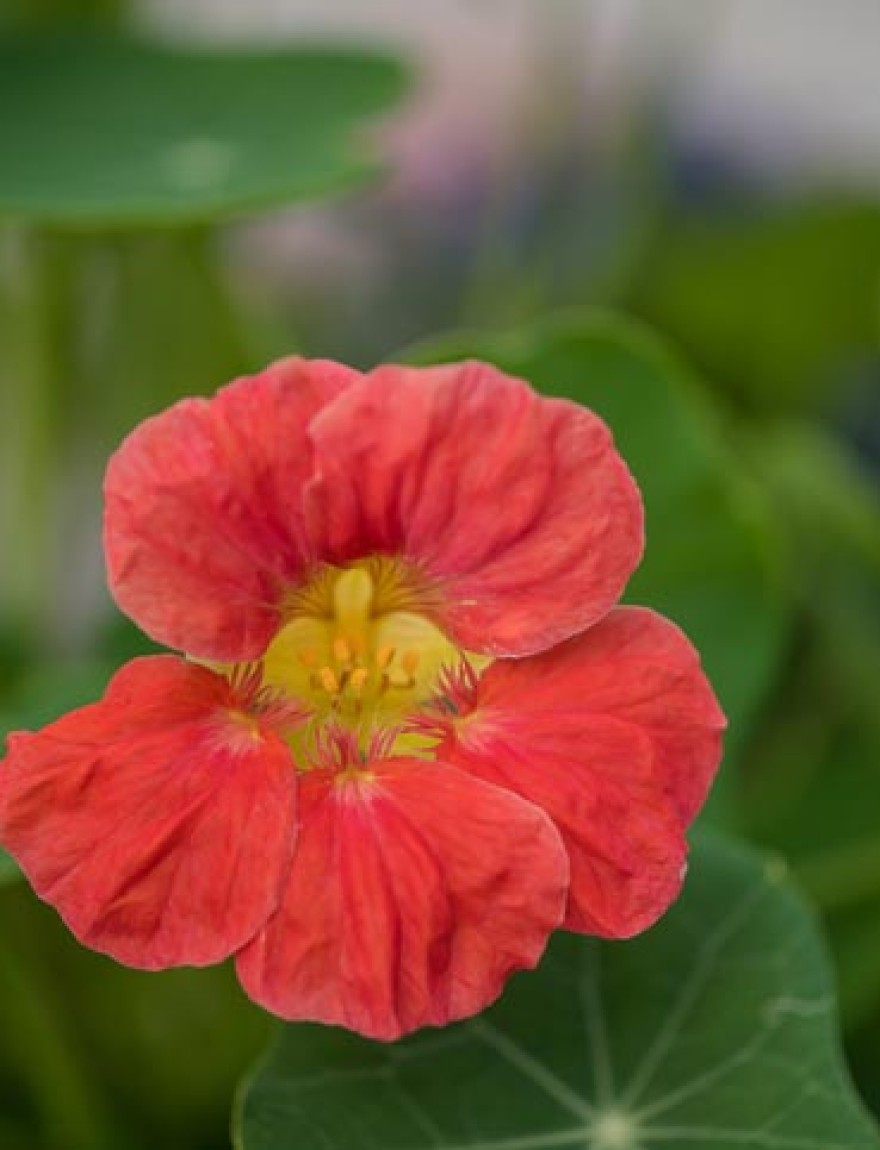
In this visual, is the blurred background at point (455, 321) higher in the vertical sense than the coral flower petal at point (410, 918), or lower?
lower

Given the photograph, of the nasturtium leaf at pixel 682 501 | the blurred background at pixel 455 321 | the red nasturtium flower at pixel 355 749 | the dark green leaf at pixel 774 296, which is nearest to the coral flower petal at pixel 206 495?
the red nasturtium flower at pixel 355 749

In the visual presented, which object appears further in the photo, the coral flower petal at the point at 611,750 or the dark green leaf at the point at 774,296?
the dark green leaf at the point at 774,296

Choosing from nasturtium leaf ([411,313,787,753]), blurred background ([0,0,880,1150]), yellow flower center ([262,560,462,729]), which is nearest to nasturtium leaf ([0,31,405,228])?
blurred background ([0,0,880,1150])

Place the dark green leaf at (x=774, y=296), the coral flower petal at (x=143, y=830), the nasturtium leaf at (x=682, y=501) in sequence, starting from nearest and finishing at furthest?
the coral flower petal at (x=143, y=830), the nasturtium leaf at (x=682, y=501), the dark green leaf at (x=774, y=296)

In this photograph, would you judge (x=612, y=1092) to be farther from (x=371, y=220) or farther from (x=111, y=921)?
(x=371, y=220)

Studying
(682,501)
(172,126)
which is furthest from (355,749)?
(172,126)

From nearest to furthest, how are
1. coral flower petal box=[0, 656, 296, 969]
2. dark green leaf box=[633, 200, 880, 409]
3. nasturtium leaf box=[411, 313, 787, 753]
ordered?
coral flower petal box=[0, 656, 296, 969] → nasturtium leaf box=[411, 313, 787, 753] → dark green leaf box=[633, 200, 880, 409]

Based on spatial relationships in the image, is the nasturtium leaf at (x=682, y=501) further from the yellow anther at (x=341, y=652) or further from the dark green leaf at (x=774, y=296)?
the dark green leaf at (x=774, y=296)

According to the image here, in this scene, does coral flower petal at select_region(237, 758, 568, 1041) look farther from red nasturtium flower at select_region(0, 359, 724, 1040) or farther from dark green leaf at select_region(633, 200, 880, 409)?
dark green leaf at select_region(633, 200, 880, 409)
